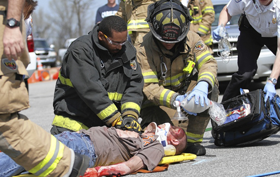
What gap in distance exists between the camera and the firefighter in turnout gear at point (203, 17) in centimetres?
715

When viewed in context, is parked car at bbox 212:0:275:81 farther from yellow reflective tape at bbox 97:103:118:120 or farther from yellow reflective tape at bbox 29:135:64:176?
yellow reflective tape at bbox 29:135:64:176

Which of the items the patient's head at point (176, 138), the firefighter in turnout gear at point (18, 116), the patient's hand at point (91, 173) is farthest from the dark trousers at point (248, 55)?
the firefighter in turnout gear at point (18, 116)

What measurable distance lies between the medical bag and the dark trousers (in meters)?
0.62

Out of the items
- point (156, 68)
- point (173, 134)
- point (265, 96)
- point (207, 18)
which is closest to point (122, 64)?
point (156, 68)

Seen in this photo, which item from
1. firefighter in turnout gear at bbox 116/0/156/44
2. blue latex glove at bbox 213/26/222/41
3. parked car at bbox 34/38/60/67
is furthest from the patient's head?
parked car at bbox 34/38/60/67

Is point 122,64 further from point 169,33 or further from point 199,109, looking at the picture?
point 199,109

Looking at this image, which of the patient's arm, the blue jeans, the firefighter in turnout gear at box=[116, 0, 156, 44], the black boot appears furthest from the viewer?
the firefighter in turnout gear at box=[116, 0, 156, 44]

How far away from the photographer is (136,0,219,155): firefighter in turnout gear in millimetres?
4160

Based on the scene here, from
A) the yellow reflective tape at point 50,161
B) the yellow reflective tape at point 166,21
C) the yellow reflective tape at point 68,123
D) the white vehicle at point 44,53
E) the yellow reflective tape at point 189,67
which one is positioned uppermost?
the yellow reflective tape at point 166,21

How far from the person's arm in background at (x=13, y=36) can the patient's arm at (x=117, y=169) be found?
117 cm

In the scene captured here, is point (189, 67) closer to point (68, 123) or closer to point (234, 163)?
point (234, 163)

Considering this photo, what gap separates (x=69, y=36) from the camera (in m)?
54.7

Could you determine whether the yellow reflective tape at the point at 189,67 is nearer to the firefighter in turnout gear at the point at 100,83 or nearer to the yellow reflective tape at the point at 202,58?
the yellow reflective tape at the point at 202,58

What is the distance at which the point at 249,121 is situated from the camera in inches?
161
